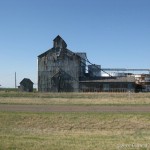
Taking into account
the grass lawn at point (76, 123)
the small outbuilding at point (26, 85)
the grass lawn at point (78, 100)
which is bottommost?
the grass lawn at point (76, 123)

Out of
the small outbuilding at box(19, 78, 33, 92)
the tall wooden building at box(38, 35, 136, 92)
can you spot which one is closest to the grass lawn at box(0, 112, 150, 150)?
the tall wooden building at box(38, 35, 136, 92)

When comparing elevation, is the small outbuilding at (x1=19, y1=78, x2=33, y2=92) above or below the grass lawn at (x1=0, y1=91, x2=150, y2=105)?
above

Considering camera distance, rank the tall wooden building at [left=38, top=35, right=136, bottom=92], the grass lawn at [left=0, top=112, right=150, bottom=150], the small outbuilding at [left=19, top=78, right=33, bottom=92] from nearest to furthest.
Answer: the grass lawn at [left=0, top=112, right=150, bottom=150] < the tall wooden building at [left=38, top=35, right=136, bottom=92] < the small outbuilding at [left=19, top=78, right=33, bottom=92]

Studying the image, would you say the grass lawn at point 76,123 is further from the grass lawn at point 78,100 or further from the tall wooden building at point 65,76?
the tall wooden building at point 65,76

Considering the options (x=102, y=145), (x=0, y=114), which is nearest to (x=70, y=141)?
(x=102, y=145)

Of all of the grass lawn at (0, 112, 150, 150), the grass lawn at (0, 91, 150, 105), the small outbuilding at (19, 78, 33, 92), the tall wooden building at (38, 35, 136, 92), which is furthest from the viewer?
the small outbuilding at (19, 78, 33, 92)

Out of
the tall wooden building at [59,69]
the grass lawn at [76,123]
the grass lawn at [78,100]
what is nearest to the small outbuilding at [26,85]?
the tall wooden building at [59,69]

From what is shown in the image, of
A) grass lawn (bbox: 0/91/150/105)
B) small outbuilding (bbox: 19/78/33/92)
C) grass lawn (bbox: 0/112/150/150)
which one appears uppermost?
small outbuilding (bbox: 19/78/33/92)

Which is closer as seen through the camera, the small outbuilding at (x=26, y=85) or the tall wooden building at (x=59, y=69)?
the tall wooden building at (x=59, y=69)

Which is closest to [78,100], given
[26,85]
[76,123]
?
[76,123]

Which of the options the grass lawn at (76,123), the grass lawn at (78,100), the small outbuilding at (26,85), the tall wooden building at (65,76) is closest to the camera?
the grass lawn at (76,123)

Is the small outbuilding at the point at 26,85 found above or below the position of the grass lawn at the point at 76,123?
above

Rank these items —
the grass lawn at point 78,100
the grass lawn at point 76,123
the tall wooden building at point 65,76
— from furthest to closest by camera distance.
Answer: the tall wooden building at point 65,76, the grass lawn at point 78,100, the grass lawn at point 76,123

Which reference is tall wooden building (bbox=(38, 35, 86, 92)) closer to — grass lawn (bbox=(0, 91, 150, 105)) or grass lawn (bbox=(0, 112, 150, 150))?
→ grass lawn (bbox=(0, 91, 150, 105))
